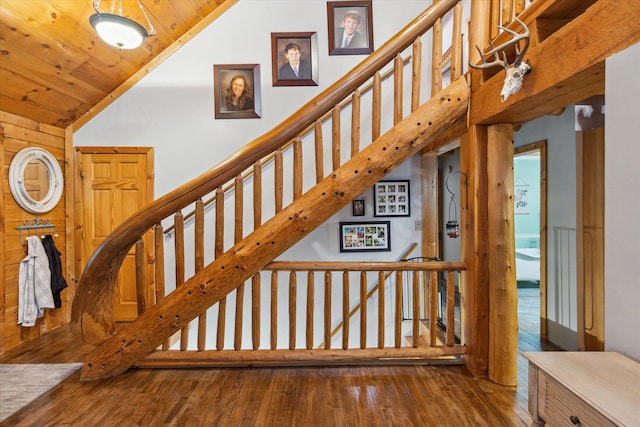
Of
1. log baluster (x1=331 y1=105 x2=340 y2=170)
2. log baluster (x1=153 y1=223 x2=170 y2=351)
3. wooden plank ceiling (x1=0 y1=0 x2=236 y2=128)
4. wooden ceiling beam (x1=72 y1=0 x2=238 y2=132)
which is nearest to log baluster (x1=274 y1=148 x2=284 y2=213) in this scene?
log baluster (x1=331 y1=105 x2=340 y2=170)

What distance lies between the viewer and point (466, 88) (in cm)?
215

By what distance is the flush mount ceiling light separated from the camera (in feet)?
6.73

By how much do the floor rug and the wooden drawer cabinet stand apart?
9.13 feet

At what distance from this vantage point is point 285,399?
1.96 meters

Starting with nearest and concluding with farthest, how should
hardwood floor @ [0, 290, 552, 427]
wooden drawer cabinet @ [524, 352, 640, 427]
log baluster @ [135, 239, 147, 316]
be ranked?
wooden drawer cabinet @ [524, 352, 640, 427]
hardwood floor @ [0, 290, 552, 427]
log baluster @ [135, 239, 147, 316]

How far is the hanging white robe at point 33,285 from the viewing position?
2.81 m

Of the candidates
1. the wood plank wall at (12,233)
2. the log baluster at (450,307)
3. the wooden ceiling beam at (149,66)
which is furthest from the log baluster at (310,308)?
the wooden ceiling beam at (149,66)

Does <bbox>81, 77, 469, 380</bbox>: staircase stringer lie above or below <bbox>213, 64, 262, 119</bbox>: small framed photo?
below

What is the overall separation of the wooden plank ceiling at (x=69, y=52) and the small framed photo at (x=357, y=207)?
2.53 m

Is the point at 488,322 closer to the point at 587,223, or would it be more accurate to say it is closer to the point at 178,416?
the point at 587,223

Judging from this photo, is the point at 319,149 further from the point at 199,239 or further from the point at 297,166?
the point at 199,239

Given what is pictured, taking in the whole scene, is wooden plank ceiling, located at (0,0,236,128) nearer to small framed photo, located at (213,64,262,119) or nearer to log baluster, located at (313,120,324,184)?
small framed photo, located at (213,64,262,119)

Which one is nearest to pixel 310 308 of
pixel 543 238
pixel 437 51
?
pixel 437 51

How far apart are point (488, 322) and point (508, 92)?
146cm
